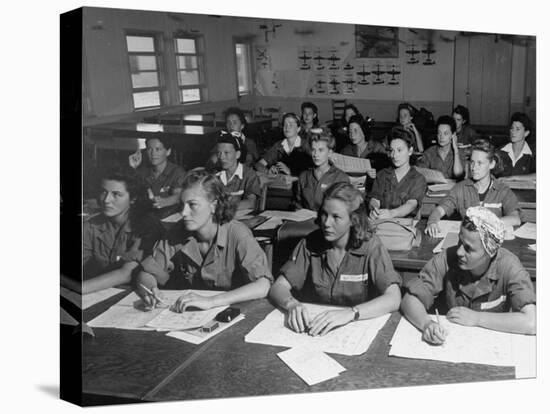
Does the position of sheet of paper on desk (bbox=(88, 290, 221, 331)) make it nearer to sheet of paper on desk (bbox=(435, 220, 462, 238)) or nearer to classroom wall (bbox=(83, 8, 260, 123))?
classroom wall (bbox=(83, 8, 260, 123))

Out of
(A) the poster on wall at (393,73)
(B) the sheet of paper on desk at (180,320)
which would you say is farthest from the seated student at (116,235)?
(A) the poster on wall at (393,73)

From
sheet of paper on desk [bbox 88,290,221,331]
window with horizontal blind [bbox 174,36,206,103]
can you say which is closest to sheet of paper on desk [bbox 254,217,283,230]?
sheet of paper on desk [bbox 88,290,221,331]

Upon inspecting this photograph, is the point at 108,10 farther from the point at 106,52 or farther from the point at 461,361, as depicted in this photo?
the point at 461,361

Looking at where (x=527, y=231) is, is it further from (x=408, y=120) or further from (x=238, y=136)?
(x=238, y=136)

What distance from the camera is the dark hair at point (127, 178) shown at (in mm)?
3717

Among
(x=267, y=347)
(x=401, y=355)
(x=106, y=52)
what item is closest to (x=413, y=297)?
(x=401, y=355)

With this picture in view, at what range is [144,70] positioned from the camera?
149 inches

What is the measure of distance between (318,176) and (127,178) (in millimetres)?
883

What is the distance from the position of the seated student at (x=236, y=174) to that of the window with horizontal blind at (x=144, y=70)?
13.8 inches

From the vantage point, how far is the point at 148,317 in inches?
152

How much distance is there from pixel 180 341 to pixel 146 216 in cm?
55

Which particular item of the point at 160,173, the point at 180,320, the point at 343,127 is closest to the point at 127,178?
the point at 160,173

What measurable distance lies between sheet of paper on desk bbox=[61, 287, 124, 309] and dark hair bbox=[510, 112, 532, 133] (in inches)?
80.9

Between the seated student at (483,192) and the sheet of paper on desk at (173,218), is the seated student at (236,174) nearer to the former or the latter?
the sheet of paper on desk at (173,218)
